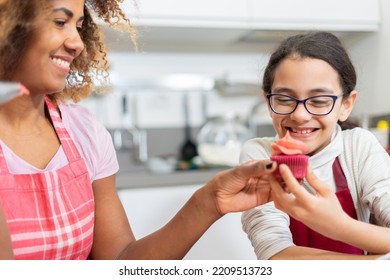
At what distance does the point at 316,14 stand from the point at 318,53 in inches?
45.2

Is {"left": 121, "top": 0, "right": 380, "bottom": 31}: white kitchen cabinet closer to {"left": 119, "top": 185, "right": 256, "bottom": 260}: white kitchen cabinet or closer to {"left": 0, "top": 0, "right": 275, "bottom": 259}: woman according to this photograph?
{"left": 119, "top": 185, "right": 256, "bottom": 260}: white kitchen cabinet

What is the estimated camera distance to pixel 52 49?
61 cm

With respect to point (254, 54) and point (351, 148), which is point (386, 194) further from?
point (254, 54)

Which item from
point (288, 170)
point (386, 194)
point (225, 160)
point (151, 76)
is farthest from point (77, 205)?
point (151, 76)

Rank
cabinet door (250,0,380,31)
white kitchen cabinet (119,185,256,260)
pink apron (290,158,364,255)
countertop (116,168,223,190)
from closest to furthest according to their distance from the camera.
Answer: pink apron (290,158,364,255) < white kitchen cabinet (119,185,256,260) < countertop (116,168,223,190) < cabinet door (250,0,380,31)

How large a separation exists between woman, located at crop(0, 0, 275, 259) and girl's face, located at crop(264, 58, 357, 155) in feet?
0.41

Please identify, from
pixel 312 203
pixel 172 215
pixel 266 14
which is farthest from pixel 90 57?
pixel 266 14

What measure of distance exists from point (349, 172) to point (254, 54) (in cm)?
139

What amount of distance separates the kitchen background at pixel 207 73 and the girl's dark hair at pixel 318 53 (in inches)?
32.2

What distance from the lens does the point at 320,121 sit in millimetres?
740

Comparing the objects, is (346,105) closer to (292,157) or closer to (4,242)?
(292,157)

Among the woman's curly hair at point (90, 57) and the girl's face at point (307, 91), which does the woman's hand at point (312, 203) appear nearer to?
the girl's face at point (307, 91)

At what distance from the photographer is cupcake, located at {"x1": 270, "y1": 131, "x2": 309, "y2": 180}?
0.56 metres

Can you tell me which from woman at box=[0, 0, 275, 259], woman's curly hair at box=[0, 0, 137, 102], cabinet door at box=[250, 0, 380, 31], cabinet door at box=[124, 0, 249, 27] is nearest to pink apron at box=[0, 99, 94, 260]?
woman at box=[0, 0, 275, 259]
